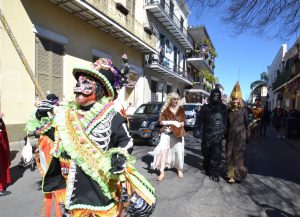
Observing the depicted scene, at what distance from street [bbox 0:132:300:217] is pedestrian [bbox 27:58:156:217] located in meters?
2.24

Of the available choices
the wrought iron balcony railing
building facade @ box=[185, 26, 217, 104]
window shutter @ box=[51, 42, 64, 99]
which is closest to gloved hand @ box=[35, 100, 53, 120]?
window shutter @ box=[51, 42, 64, 99]

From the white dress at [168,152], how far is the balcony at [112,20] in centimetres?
779

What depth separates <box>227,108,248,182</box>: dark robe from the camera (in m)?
5.87

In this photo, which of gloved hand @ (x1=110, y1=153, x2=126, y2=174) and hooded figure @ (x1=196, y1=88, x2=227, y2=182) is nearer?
gloved hand @ (x1=110, y1=153, x2=126, y2=174)

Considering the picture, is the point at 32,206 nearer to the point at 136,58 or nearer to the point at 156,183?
the point at 156,183

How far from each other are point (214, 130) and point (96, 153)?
4387 mm

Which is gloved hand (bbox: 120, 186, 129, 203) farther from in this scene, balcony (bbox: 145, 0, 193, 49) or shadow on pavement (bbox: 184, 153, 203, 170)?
balcony (bbox: 145, 0, 193, 49)

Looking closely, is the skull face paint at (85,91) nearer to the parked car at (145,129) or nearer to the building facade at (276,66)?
the parked car at (145,129)

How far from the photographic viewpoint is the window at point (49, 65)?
34.0 feet

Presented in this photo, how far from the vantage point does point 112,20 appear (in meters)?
13.6

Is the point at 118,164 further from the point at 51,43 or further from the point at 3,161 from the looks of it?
the point at 51,43

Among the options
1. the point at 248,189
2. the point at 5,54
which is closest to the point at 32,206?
the point at 248,189

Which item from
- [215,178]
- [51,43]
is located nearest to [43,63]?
[51,43]

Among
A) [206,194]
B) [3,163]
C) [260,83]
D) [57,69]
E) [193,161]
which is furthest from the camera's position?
[260,83]
